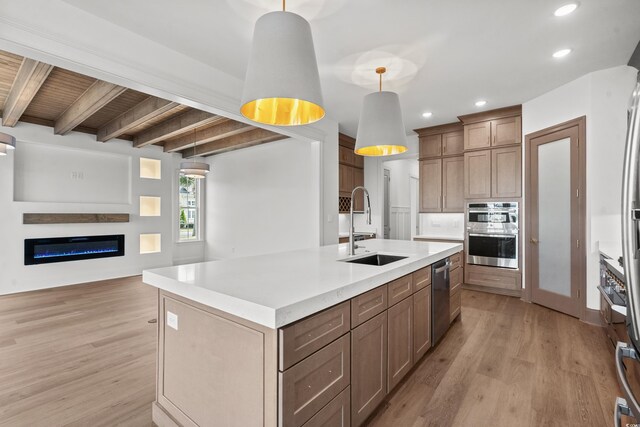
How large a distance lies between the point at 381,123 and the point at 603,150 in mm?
2704

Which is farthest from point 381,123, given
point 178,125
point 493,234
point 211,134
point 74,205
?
point 74,205

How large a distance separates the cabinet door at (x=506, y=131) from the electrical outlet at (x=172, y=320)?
4.82 meters

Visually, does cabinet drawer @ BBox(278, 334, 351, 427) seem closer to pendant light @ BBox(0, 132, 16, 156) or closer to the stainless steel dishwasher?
the stainless steel dishwasher

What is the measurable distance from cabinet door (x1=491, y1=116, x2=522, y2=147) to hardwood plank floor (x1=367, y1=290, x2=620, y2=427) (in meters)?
2.55

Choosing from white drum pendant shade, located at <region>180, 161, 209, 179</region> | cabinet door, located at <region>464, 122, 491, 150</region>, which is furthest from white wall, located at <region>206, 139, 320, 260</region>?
cabinet door, located at <region>464, 122, 491, 150</region>

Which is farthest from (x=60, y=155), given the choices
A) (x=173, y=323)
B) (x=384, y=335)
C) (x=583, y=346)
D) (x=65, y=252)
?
(x=583, y=346)

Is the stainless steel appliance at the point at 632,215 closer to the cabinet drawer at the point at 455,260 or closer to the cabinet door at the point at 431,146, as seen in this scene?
the cabinet drawer at the point at 455,260

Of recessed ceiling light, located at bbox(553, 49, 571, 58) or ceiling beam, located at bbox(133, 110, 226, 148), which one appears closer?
recessed ceiling light, located at bbox(553, 49, 571, 58)

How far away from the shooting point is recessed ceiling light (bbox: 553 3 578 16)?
2.27 meters

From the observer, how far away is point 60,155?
17.9ft

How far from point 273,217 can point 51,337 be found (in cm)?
385

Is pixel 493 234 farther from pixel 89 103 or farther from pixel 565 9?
pixel 89 103

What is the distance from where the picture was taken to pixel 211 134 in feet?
17.9

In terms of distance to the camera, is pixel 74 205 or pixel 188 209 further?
pixel 188 209
